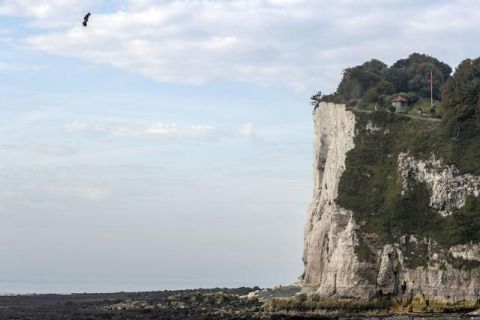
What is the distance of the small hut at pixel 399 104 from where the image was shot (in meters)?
79.9

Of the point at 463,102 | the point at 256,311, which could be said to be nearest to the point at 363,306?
the point at 256,311

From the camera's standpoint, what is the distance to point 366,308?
63219 mm

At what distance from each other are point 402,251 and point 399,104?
761 inches

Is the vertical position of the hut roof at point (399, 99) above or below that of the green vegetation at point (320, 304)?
above

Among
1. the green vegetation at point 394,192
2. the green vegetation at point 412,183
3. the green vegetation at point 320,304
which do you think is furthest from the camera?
the green vegetation at point 412,183

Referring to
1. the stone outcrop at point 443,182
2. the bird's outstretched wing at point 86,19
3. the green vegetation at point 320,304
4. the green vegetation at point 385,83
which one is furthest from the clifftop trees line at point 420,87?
the bird's outstretched wing at point 86,19

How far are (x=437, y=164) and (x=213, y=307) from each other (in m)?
21.2

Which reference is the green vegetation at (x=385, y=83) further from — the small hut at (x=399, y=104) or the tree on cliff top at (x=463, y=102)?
the tree on cliff top at (x=463, y=102)

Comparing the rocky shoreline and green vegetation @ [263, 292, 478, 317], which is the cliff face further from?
the rocky shoreline

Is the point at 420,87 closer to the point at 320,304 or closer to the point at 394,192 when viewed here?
the point at 394,192

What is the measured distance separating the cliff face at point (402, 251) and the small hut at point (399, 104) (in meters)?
6.35

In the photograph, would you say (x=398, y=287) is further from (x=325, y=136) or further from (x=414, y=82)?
(x=414, y=82)

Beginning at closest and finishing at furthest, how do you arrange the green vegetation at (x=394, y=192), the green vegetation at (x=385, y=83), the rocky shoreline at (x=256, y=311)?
the rocky shoreline at (x=256, y=311), the green vegetation at (x=394, y=192), the green vegetation at (x=385, y=83)

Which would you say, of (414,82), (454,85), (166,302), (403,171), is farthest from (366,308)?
(414,82)
